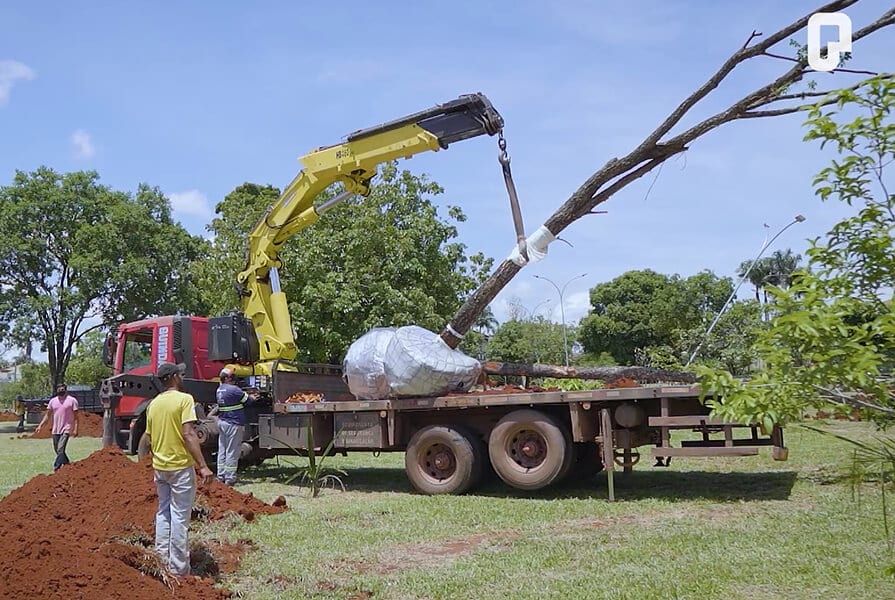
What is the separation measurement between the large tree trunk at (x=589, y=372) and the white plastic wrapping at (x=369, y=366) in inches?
73.5

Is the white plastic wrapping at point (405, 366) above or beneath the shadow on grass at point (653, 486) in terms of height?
above

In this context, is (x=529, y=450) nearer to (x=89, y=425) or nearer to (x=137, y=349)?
(x=137, y=349)

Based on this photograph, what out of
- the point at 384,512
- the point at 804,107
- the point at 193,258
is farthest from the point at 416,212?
the point at 804,107

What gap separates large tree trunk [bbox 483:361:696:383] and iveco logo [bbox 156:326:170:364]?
16.6 ft

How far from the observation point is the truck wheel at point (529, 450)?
9.77m

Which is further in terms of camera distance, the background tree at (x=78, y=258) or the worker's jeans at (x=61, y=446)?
the background tree at (x=78, y=258)

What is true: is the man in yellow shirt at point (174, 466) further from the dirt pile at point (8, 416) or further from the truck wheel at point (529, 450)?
the dirt pile at point (8, 416)

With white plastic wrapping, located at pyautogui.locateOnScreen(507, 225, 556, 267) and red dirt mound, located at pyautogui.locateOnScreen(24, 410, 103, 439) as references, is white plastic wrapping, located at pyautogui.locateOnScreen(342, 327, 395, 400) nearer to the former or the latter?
Answer: white plastic wrapping, located at pyautogui.locateOnScreen(507, 225, 556, 267)

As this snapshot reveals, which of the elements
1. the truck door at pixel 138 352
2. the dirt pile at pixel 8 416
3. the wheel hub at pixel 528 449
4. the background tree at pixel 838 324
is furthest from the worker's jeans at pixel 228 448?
the dirt pile at pixel 8 416

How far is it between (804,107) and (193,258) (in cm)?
3116

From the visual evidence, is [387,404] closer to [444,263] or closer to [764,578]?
[764,578]

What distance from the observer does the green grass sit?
5.91 metres

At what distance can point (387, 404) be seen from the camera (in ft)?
35.9

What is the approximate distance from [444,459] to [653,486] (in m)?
2.74
